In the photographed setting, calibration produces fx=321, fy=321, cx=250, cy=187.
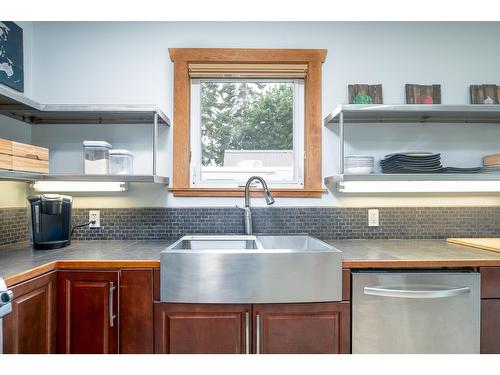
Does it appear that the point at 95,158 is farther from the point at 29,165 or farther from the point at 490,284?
the point at 490,284

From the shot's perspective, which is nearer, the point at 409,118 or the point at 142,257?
the point at 142,257

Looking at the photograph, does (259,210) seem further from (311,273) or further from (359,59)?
(359,59)

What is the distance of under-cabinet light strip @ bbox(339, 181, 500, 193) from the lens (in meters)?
2.08

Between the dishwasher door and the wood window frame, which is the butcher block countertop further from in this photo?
the wood window frame

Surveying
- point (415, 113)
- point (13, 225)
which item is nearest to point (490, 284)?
point (415, 113)

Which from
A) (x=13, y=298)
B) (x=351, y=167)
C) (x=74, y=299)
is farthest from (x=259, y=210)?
(x=13, y=298)

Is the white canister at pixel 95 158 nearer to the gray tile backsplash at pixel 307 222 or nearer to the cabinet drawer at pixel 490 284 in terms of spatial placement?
the gray tile backsplash at pixel 307 222

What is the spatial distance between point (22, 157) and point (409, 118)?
2343mm

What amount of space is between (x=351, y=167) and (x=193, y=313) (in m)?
1.23

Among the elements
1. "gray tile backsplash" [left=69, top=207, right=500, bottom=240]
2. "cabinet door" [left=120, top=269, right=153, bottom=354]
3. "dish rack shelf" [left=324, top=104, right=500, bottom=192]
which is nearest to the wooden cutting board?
"gray tile backsplash" [left=69, top=207, right=500, bottom=240]

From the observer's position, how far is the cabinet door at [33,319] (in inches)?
48.2

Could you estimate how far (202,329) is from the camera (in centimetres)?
150

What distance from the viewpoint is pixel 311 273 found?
1.51 meters

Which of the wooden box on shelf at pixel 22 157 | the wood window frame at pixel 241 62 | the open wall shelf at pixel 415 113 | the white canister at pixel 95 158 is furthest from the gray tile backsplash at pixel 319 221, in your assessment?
the open wall shelf at pixel 415 113
